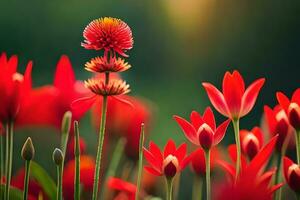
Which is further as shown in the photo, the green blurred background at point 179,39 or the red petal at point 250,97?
the green blurred background at point 179,39

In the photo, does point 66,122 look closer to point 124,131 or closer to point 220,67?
point 124,131

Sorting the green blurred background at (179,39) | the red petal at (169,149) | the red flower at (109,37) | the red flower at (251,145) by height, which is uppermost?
the green blurred background at (179,39)

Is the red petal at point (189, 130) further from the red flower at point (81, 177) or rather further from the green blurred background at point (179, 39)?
the green blurred background at point (179, 39)

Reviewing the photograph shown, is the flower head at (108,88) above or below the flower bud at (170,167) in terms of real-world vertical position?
above

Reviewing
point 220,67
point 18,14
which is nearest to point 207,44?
point 220,67

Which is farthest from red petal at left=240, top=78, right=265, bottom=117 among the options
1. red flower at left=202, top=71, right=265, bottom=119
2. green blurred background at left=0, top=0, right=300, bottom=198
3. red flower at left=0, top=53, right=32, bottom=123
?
green blurred background at left=0, top=0, right=300, bottom=198

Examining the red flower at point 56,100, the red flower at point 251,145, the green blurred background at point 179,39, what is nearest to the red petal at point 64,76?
the red flower at point 56,100

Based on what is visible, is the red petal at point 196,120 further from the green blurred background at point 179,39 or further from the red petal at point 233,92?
the green blurred background at point 179,39
